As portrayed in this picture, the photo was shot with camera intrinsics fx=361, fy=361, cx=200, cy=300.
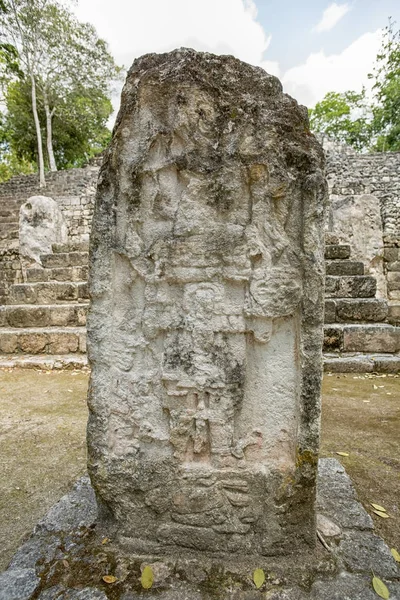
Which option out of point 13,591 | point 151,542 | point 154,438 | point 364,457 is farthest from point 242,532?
point 364,457

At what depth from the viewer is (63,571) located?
145 cm

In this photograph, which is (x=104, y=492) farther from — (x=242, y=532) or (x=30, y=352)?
(x=30, y=352)

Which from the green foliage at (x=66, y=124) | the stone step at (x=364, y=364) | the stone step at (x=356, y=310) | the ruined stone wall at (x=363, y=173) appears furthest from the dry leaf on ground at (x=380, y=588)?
the green foliage at (x=66, y=124)

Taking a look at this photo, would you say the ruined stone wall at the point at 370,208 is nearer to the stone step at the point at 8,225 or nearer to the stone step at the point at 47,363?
the stone step at the point at 47,363

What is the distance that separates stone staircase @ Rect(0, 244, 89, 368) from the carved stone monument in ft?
11.6

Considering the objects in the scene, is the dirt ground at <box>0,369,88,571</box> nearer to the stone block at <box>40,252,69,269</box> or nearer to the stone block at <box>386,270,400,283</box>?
the stone block at <box>40,252,69,269</box>

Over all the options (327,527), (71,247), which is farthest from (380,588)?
(71,247)

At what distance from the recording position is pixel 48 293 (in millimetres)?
6035

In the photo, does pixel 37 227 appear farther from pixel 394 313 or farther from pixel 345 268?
pixel 394 313

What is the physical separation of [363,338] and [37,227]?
642 centimetres

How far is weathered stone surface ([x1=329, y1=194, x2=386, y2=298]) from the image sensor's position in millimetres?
6516

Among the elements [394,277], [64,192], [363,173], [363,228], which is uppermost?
[363,173]

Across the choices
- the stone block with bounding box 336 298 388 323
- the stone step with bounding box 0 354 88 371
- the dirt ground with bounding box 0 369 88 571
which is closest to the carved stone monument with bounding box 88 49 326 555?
the dirt ground with bounding box 0 369 88 571

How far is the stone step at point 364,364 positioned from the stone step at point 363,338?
0.19 m
